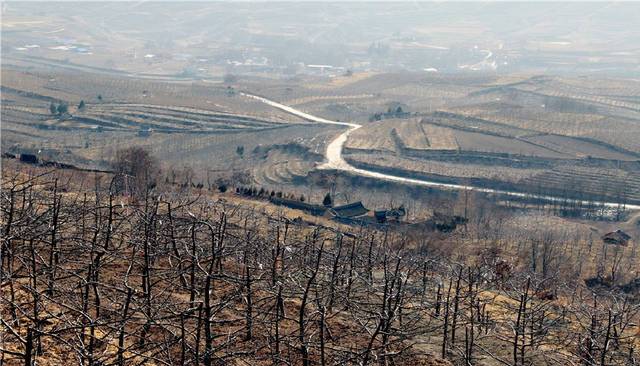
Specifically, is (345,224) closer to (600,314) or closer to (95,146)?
(600,314)

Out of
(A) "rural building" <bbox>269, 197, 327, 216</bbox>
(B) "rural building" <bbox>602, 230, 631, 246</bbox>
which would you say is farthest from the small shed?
(B) "rural building" <bbox>602, 230, 631, 246</bbox>

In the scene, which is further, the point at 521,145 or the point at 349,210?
the point at 521,145

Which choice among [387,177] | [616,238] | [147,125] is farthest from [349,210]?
[147,125]

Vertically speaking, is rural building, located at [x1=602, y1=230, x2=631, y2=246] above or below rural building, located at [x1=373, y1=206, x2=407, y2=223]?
below

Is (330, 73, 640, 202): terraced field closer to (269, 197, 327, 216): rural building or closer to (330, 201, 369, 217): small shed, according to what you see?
(330, 201, 369, 217): small shed

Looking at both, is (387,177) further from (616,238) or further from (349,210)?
(616,238)

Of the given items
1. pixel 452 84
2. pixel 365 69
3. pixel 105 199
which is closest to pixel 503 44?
pixel 365 69

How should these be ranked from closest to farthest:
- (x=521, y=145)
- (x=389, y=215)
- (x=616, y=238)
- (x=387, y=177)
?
1. (x=616, y=238)
2. (x=389, y=215)
3. (x=387, y=177)
4. (x=521, y=145)
